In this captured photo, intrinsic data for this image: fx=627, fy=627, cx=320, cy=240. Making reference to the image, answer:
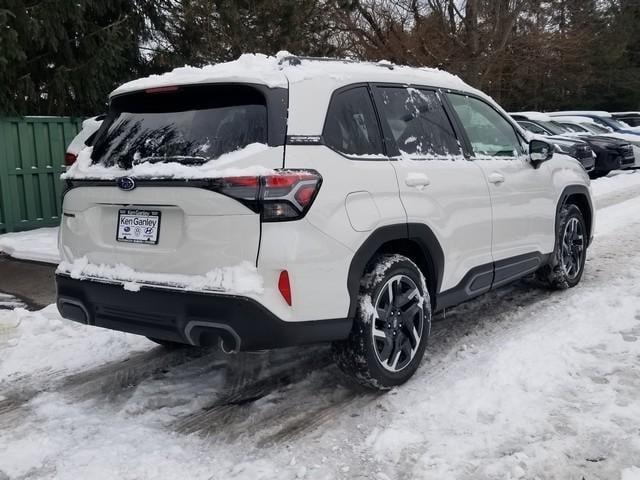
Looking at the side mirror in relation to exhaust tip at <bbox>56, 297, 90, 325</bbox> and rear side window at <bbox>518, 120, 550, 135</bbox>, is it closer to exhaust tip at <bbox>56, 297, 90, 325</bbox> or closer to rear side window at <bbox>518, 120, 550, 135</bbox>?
exhaust tip at <bbox>56, 297, 90, 325</bbox>

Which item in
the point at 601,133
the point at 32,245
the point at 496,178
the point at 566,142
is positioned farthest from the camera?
the point at 601,133

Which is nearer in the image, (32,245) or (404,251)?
(404,251)

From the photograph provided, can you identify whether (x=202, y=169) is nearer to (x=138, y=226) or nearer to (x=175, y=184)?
(x=175, y=184)

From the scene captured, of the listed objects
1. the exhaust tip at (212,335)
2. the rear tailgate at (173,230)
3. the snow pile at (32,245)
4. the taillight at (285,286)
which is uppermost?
the rear tailgate at (173,230)

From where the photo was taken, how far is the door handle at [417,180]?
12.4 feet

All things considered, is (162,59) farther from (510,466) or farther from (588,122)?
(588,122)

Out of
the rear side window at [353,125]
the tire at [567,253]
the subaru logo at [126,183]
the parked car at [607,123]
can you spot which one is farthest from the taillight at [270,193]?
the parked car at [607,123]

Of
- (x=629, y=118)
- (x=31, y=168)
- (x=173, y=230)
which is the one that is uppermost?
(x=629, y=118)

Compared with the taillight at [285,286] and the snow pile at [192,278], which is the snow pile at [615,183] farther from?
the snow pile at [192,278]

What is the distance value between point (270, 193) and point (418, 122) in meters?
1.53

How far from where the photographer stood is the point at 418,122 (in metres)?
4.16

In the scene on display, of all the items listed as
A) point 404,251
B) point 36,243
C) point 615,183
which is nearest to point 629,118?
point 615,183

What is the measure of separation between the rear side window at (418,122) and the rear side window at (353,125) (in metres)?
0.16

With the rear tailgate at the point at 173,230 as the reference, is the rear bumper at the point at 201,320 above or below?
below
